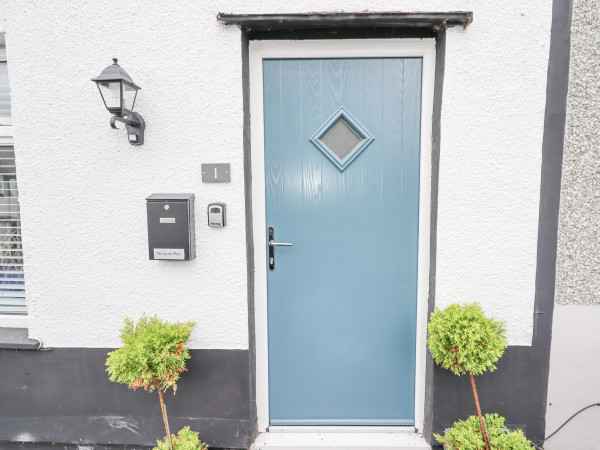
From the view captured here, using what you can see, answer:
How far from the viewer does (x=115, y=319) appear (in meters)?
2.11

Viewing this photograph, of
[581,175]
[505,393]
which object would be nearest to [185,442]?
[505,393]

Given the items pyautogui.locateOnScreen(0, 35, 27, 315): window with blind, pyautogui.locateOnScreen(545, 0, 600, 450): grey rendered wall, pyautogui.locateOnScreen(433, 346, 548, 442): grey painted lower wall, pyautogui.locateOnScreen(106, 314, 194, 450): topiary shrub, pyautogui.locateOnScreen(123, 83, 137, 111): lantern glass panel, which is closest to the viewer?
pyautogui.locateOnScreen(106, 314, 194, 450): topiary shrub

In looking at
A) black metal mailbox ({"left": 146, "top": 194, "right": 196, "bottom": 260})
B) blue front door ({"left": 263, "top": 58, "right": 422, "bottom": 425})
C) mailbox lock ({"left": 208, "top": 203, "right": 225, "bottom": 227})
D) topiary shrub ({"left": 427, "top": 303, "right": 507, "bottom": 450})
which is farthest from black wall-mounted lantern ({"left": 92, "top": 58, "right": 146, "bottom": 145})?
topiary shrub ({"left": 427, "top": 303, "right": 507, "bottom": 450})

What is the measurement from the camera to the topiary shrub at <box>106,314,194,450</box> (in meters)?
1.69

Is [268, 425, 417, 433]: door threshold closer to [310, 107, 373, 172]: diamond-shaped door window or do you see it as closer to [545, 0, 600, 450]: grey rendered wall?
[545, 0, 600, 450]: grey rendered wall

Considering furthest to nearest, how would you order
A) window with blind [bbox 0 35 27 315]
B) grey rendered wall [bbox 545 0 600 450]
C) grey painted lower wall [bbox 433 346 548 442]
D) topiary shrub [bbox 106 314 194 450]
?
window with blind [bbox 0 35 27 315], grey painted lower wall [bbox 433 346 548 442], grey rendered wall [bbox 545 0 600 450], topiary shrub [bbox 106 314 194 450]

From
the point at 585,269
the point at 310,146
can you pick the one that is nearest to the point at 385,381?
the point at 585,269

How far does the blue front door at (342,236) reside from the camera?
6.75ft

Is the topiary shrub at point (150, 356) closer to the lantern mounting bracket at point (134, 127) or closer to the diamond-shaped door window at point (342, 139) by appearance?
the lantern mounting bracket at point (134, 127)

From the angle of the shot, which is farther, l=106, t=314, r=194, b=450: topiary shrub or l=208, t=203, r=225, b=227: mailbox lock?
l=208, t=203, r=225, b=227: mailbox lock

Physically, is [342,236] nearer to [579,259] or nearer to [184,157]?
[184,157]

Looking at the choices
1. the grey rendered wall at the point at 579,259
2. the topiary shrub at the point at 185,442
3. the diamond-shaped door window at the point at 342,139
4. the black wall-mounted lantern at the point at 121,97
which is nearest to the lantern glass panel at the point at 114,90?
the black wall-mounted lantern at the point at 121,97

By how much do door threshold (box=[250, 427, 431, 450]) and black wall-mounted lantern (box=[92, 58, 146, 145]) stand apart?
85.1 inches

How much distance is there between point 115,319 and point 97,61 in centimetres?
168
